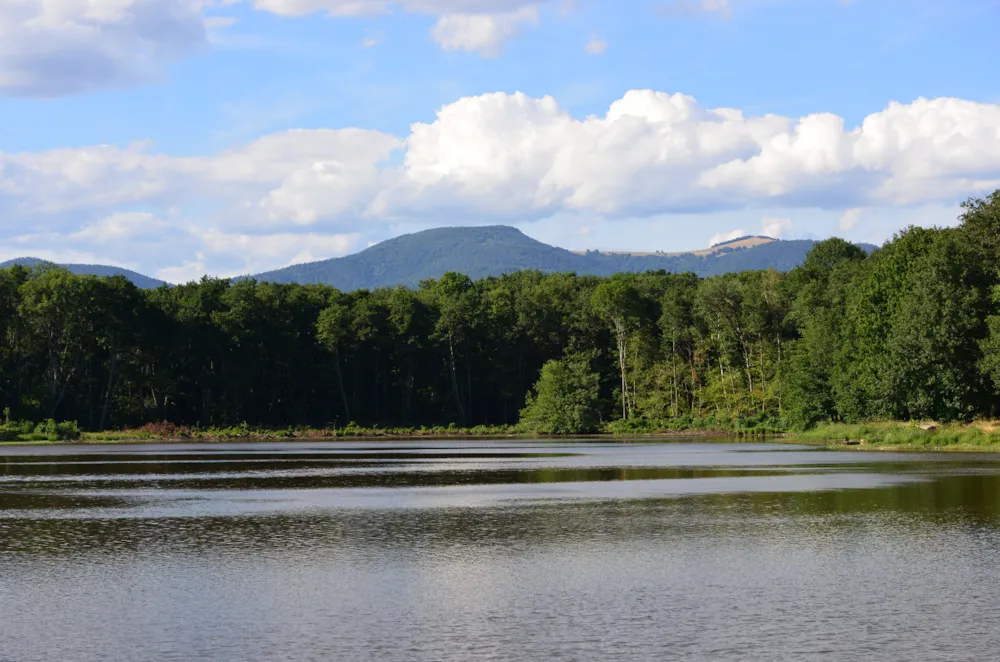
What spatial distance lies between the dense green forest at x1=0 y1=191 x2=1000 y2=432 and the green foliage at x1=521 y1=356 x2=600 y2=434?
211 millimetres

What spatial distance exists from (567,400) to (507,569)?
303 ft

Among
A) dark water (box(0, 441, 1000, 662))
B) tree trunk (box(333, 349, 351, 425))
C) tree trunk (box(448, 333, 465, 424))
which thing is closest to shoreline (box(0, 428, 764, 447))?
tree trunk (box(333, 349, 351, 425))

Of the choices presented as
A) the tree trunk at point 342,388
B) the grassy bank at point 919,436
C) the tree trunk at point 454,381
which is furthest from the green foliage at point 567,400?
the grassy bank at point 919,436

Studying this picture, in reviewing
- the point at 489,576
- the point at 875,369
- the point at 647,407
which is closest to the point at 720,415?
the point at 647,407

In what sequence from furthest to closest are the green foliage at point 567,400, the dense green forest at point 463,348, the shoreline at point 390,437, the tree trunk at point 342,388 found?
the tree trunk at point 342,388, the green foliage at point 567,400, the shoreline at point 390,437, the dense green forest at point 463,348

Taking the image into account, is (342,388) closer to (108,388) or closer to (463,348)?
(463,348)

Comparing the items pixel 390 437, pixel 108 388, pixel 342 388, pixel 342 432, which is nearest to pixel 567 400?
pixel 390 437

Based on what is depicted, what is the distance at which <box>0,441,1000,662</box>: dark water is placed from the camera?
19.1 m

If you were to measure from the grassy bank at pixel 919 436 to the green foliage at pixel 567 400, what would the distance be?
34703 millimetres

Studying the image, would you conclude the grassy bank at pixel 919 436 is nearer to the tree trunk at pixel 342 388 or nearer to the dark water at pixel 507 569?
the dark water at pixel 507 569

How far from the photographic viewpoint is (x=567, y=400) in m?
118

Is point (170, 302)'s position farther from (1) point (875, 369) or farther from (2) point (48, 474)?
(1) point (875, 369)

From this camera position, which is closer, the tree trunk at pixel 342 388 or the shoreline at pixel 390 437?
the shoreline at pixel 390 437

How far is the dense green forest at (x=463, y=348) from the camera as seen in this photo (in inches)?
3890
